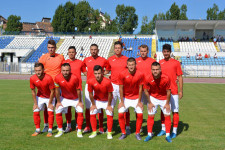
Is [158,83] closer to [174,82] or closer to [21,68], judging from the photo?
[174,82]

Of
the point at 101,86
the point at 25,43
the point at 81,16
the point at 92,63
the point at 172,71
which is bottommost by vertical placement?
the point at 101,86

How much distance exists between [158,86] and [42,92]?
3.10 metres

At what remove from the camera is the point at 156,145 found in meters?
5.94

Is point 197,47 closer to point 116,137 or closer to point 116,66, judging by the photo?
point 116,66

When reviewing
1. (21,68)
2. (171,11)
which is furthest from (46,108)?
(171,11)

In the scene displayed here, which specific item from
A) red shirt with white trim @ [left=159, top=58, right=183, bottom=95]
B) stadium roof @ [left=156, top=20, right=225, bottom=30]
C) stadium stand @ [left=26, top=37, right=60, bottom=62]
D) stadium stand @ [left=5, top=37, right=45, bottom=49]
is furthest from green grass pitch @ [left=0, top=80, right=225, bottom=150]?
stadium stand @ [left=5, top=37, right=45, bottom=49]

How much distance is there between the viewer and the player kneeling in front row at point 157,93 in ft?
20.4

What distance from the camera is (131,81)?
6.42 m

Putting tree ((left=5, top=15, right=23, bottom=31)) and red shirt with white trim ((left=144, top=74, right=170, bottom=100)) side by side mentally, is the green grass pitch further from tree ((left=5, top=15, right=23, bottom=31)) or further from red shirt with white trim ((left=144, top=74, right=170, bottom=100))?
tree ((left=5, top=15, right=23, bottom=31))

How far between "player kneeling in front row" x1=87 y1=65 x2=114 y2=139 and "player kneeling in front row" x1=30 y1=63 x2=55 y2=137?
107cm

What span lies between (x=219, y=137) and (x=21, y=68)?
33069 millimetres

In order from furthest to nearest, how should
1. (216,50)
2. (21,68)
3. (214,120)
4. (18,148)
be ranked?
(216,50)
(21,68)
(214,120)
(18,148)

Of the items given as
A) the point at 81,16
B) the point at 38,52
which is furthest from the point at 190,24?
the point at 81,16

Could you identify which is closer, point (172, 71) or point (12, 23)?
point (172, 71)
